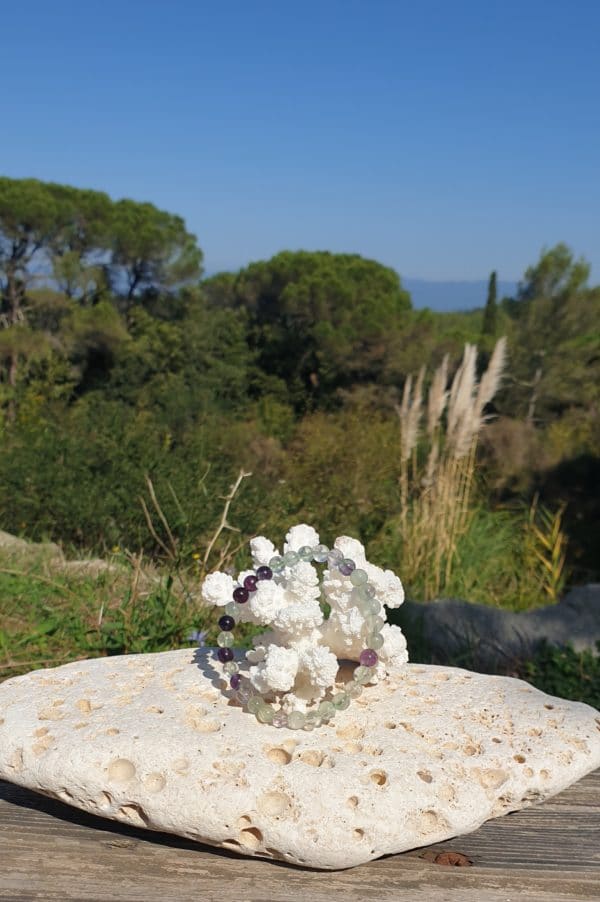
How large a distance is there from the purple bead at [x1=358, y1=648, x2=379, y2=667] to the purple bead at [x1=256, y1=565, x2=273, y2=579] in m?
0.24

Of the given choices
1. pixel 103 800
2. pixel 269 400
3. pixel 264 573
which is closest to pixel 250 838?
pixel 103 800

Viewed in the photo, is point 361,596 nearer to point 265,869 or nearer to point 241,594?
point 241,594

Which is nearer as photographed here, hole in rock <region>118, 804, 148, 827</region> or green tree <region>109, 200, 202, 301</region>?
hole in rock <region>118, 804, 148, 827</region>

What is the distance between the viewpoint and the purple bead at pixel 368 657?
5.50ft

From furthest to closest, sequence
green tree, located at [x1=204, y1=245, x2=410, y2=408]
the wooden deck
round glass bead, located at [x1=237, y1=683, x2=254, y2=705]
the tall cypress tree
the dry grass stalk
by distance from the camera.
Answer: the tall cypress tree, green tree, located at [x1=204, y1=245, x2=410, y2=408], the dry grass stalk, round glass bead, located at [x1=237, y1=683, x2=254, y2=705], the wooden deck

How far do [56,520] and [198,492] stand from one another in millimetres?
1094

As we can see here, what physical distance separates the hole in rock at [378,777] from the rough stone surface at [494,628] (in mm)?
2558

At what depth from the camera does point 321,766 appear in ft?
4.84

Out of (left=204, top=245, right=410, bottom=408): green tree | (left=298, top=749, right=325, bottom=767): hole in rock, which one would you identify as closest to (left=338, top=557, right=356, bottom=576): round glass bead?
(left=298, top=749, right=325, bottom=767): hole in rock

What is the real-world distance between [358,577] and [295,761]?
0.38 meters

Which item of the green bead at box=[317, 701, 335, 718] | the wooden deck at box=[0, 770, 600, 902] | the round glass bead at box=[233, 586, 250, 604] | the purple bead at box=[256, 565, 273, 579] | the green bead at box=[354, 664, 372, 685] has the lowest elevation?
the wooden deck at box=[0, 770, 600, 902]

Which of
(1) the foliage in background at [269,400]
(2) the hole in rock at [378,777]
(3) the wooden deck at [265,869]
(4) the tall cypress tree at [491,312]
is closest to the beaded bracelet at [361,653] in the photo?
(2) the hole in rock at [378,777]

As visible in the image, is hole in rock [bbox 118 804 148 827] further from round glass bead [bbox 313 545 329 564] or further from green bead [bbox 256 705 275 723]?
round glass bead [bbox 313 545 329 564]

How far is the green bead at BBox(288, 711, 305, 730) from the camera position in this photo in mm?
1569
